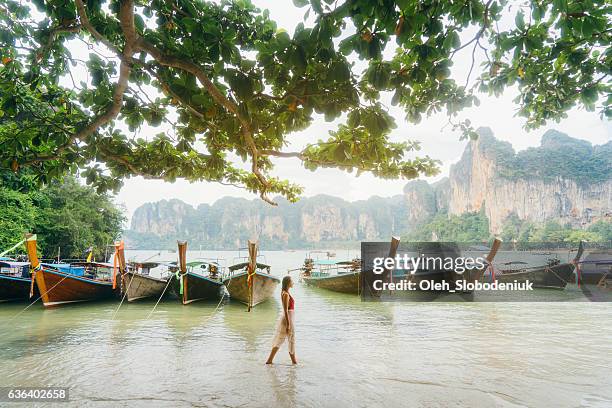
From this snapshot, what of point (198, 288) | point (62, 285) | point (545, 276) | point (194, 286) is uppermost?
point (62, 285)

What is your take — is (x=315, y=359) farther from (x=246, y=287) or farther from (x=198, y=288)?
(x=198, y=288)

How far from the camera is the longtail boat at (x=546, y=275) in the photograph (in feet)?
62.8

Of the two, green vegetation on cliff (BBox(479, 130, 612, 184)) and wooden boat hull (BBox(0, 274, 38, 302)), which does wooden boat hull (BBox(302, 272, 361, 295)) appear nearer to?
wooden boat hull (BBox(0, 274, 38, 302))

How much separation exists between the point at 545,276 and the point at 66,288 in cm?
2379

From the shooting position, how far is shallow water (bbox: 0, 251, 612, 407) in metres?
4.74

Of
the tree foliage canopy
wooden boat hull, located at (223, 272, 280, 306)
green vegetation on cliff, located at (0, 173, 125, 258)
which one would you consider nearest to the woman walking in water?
the tree foliage canopy

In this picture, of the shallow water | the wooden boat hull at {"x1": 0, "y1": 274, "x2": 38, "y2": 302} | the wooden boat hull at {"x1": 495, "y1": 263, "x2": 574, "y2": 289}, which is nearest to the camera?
the shallow water

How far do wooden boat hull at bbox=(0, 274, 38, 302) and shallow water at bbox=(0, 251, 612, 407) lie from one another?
109 centimetres

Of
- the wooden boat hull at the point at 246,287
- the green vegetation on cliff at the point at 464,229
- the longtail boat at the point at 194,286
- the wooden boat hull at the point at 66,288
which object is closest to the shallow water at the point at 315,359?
the wooden boat hull at the point at 66,288

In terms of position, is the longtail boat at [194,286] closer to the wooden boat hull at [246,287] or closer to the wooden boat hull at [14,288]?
the wooden boat hull at [246,287]

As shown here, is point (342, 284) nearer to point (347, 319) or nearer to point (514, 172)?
point (347, 319)

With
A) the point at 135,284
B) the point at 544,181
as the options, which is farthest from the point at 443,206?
the point at 135,284

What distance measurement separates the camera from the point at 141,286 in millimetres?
14344

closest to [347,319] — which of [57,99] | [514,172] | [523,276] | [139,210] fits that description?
[57,99]
